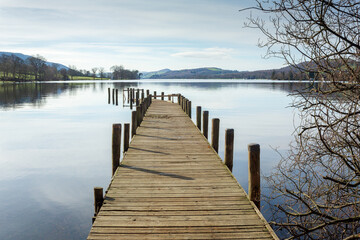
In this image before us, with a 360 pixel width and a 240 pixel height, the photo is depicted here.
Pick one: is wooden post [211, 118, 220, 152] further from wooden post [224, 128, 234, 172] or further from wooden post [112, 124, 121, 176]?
wooden post [112, 124, 121, 176]

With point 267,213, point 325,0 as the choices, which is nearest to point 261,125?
point 267,213

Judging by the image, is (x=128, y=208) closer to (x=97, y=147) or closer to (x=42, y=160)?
(x=42, y=160)

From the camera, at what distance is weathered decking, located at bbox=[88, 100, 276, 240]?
467cm

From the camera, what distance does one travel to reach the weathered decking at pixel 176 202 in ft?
15.3

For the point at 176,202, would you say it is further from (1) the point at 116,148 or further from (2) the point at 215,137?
(2) the point at 215,137

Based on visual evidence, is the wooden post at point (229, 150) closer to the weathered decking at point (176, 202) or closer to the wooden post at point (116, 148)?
the weathered decking at point (176, 202)

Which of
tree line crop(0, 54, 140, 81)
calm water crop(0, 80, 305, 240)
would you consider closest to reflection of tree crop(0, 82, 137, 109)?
calm water crop(0, 80, 305, 240)

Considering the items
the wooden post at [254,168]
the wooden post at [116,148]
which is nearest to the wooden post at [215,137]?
the wooden post at [116,148]

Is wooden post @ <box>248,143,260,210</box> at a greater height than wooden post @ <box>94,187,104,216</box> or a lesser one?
greater

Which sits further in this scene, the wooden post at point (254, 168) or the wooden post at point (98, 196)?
the wooden post at point (254, 168)

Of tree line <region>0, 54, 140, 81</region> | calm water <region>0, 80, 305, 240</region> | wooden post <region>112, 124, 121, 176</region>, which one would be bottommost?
calm water <region>0, 80, 305, 240</region>

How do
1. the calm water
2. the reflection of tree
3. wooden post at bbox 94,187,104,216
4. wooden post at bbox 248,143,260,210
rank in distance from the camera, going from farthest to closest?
the reflection of tree < the calm water < wooden post at bbox 248,143,260,210 < wooden post at bbox 94,187,104,216

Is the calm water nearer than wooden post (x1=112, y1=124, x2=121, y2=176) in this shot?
No

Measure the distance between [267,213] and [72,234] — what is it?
5870mm
